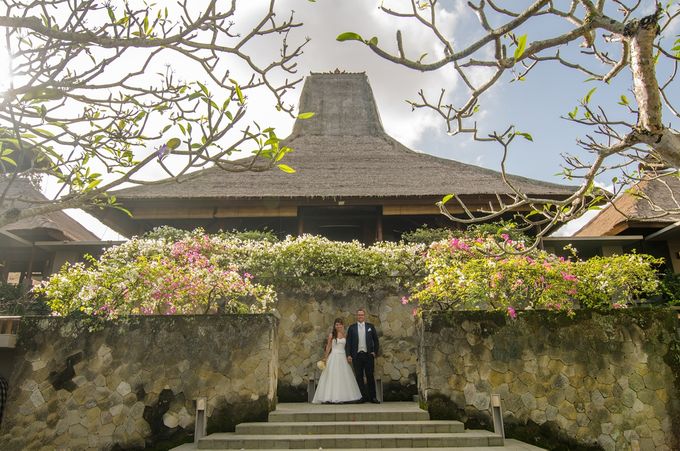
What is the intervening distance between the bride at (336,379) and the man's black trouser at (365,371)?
0.09 metres

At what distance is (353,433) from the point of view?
18.9 feet

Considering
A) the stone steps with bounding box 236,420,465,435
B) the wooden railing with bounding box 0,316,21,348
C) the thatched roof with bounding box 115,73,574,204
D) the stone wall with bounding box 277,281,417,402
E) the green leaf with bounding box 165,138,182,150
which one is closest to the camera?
the green leaf with bounding box 165,138,182,150

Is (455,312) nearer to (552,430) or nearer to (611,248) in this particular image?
(552,430)

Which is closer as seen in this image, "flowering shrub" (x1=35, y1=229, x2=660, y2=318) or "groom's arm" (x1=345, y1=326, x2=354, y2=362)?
"flowering shrub" (x1=35, y1=229, x2=660, y2=318)

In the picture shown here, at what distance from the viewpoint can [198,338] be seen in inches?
254

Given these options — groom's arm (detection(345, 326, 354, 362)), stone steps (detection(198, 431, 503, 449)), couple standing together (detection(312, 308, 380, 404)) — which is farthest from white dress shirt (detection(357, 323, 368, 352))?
stone steps (detection(198, 431, 503, 449))

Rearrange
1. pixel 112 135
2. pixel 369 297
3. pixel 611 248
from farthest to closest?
1. pixel 611 248
2. pixel 369 297
3. pixel 112 135

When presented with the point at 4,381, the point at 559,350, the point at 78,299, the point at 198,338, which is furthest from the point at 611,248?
the point at 4,381

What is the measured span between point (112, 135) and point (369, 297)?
537cm

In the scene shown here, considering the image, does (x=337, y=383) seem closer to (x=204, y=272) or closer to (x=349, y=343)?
(x=349, y=343)

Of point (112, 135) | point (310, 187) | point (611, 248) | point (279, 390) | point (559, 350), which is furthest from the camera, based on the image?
point (611, 248)

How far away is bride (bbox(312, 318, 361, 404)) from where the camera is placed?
23.8 ft

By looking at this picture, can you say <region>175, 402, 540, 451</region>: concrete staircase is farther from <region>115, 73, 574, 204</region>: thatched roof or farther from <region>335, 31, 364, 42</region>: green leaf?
<region>115, 73, 574, 204</region>: thatched roof

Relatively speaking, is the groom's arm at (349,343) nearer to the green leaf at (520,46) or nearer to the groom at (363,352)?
the groom at (363,352)
